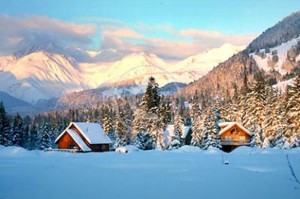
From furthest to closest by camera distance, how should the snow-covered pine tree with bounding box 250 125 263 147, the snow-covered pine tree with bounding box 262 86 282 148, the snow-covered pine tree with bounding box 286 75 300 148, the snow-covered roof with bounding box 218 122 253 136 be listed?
1. the snow-covered roof with bounding box 218 122 253 136
2. the snow-covered pine tree with bounding box 250 125 263 147
3. the snow-covered pine tree with bounding box 262 86 282 148
4. the snow-covered pine tree with bounding box 286 75 300 148

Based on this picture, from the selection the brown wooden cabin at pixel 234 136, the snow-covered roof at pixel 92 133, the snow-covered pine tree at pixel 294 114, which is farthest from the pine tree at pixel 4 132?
the snow-covered pine tree at pixel 294 114

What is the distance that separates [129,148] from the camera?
62.1m

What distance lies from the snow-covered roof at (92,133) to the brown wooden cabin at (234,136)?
2472cm

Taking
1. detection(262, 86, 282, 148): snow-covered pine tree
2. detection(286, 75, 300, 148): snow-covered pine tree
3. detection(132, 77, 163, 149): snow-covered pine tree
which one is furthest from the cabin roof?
detection(286, 75, 300, 148): snow-covered pine tree

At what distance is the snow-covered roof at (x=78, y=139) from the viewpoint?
223 ft

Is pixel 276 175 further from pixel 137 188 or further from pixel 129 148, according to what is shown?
pixel 129 148

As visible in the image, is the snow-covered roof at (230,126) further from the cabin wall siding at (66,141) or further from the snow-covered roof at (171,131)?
the cabin wall siding at (66,141)

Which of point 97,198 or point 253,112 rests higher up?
point 253,112

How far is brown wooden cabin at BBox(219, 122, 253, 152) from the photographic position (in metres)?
79.8

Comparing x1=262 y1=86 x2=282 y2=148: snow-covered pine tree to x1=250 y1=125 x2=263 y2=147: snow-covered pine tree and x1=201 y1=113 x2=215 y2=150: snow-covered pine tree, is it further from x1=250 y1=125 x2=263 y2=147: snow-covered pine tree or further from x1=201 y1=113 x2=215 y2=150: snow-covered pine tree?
x1=201 y1=113 x2=215 y2=150: snow-covered pine tree

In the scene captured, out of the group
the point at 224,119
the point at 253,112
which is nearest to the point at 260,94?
the point at 253,112

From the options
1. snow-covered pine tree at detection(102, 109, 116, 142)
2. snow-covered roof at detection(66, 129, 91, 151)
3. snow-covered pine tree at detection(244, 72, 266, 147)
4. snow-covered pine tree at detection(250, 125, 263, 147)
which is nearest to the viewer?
snow-covered pine tree at detection(250, 125, 263, 147)

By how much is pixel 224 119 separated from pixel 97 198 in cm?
8633

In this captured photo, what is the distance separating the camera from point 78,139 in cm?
6919
